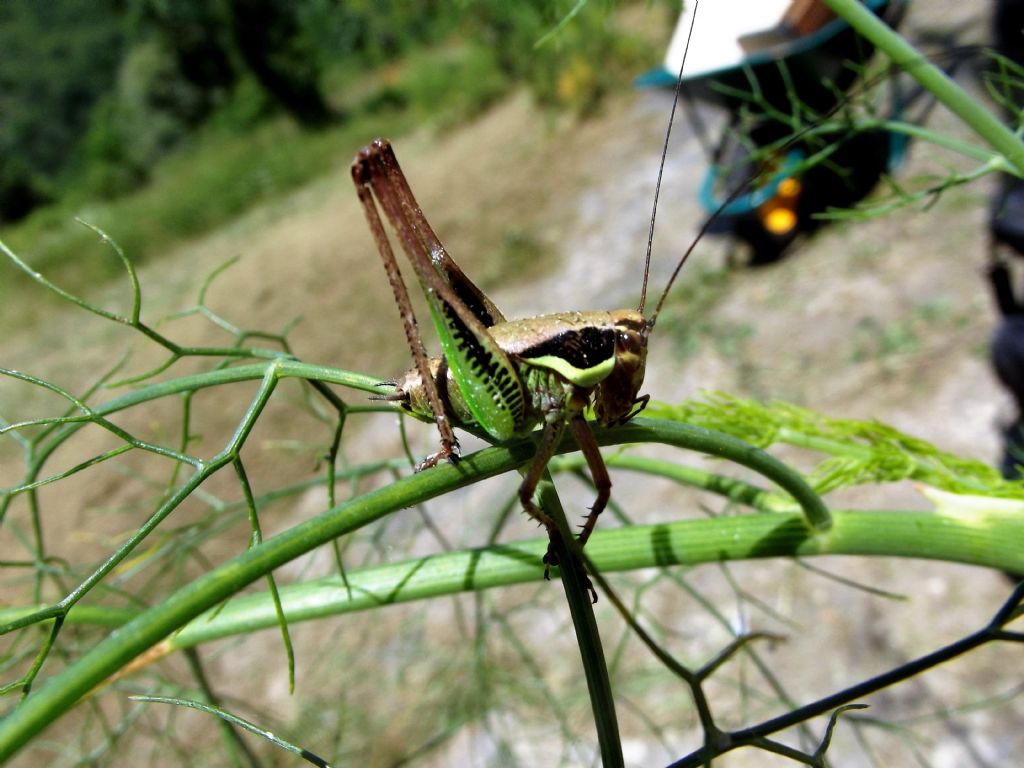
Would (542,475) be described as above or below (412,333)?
below

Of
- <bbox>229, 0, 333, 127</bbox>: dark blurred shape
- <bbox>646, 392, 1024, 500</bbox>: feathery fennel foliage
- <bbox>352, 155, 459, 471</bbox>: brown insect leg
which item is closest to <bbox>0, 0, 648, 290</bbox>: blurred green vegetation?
<bbox>229, 0, 333, 127</bbox>: dark blurred shape

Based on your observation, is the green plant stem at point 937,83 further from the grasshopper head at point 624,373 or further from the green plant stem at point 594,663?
the green plant stem at point 594,663

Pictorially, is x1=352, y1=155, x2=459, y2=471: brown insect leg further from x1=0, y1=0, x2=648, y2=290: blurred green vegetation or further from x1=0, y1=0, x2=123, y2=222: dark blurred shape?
x1=0, y1=0, x2=123, y2=222: dark blurred shape

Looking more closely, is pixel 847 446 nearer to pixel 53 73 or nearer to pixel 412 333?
pixel 412 333

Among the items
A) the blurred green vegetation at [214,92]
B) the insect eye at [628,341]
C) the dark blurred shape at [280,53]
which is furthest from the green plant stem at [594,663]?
the dark blurred shape at [280,53]

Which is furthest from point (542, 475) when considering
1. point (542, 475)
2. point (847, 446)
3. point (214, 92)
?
point (214, 92)

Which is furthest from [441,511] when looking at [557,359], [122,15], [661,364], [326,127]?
[122,15]
